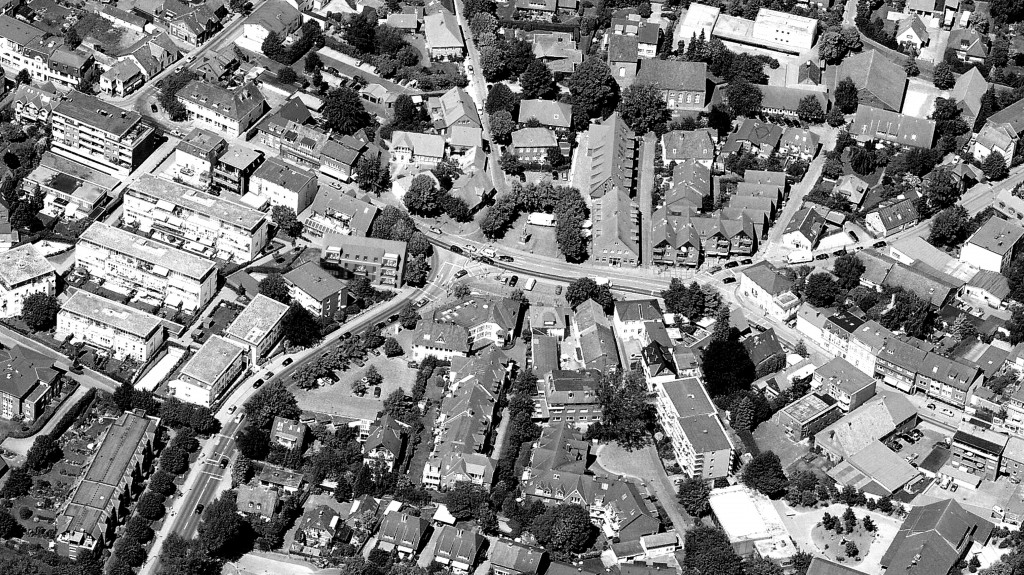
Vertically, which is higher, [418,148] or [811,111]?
[811,111]

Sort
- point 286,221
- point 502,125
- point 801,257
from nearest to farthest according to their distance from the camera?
point 801,257 → point 286,221 → point 502,125

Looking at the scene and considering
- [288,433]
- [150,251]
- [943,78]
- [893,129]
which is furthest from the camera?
[943,78]

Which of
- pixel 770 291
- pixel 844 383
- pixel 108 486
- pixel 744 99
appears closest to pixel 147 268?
pixel 108 486

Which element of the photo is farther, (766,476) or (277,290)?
(277,290)

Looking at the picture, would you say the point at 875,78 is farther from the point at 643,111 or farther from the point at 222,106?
the point at 222,106

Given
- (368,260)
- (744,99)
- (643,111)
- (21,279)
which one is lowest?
(368,260)

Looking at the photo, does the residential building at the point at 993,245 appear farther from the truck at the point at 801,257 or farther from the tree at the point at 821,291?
the tree at the point at 821,291

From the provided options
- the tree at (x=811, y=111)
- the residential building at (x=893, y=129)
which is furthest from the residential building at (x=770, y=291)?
the tree at (x=811, y=111)

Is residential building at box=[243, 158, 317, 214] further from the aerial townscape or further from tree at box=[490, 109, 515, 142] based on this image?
tree at box=[490, 109, 515, 142]
